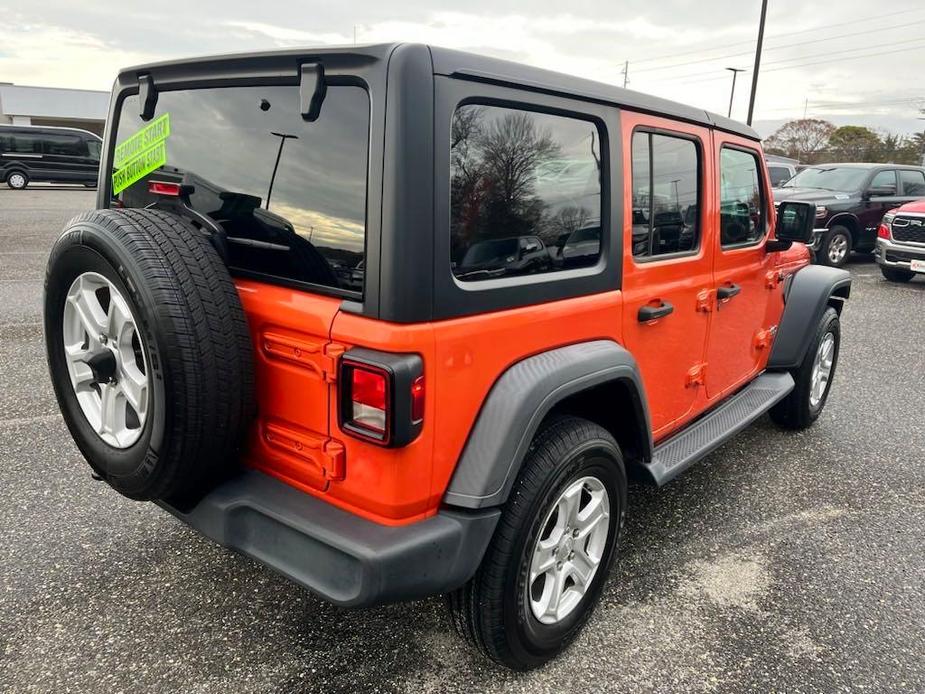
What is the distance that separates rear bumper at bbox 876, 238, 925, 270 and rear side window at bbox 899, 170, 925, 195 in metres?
2.53

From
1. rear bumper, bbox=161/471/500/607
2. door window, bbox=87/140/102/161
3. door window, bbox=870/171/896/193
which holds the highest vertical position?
door window, bbox=87/140/102/161

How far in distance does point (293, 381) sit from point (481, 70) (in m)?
1.01

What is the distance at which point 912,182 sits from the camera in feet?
39.3

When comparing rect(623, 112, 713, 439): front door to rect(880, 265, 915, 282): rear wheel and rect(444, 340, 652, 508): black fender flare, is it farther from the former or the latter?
rect(880, 265, 915, 282): rear wheel

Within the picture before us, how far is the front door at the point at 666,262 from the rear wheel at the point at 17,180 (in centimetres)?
2337

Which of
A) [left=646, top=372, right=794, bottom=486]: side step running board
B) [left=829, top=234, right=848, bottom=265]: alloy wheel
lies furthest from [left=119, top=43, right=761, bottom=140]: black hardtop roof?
[left=829, top=234, right=848, bottom=265]: alloy wheel

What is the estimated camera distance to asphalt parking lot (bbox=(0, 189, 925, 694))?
7.27ft

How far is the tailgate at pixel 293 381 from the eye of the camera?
1880 millimetres

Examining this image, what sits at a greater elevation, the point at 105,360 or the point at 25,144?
the point at 25,144

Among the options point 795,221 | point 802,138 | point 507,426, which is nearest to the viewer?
point 507,426

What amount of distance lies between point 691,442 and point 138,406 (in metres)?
2.22

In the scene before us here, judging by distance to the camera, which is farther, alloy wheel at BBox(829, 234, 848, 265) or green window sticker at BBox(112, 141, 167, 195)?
alloy wheel at BBox(829, 234, 848, 265)

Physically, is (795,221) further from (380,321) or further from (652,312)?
(380,321)

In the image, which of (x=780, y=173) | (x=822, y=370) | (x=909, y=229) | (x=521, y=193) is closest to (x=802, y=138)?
(x=780, y=173)
